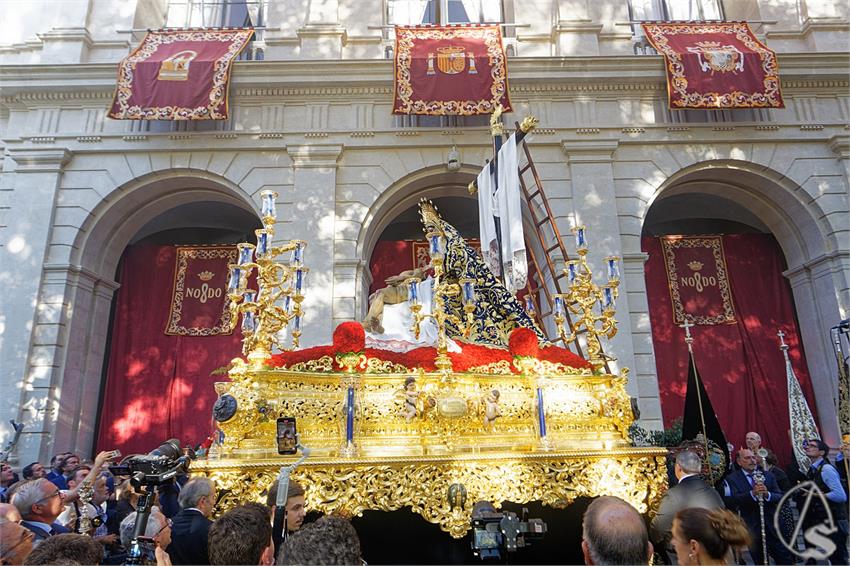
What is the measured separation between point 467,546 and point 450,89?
7.86 meters

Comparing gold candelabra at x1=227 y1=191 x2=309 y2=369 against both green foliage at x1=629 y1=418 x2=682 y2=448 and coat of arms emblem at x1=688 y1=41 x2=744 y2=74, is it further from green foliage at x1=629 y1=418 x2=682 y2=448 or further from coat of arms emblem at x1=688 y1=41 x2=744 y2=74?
coat of arms emblem at x1=688 y1=41 x2=744 y2=74

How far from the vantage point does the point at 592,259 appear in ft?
30.0

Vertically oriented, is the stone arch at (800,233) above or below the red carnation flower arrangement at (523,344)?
above

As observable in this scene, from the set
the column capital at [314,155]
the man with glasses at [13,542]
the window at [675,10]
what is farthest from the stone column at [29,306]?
the window at [675,10]

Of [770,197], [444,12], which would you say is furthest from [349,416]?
[444,12]

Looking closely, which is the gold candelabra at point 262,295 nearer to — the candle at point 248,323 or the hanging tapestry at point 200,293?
the candle at point 248,323

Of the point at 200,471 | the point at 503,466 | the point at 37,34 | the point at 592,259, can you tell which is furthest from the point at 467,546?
the point at 37,34

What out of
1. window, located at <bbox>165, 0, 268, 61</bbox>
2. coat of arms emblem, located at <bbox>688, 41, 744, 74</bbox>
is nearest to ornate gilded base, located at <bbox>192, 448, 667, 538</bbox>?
coat of arms emblem, located at <bbox>688, 41, 744, 74</bbox>

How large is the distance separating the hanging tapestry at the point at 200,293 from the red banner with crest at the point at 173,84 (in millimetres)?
3035

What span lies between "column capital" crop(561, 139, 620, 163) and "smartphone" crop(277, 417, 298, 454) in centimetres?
786

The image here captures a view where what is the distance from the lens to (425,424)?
14.1 feet

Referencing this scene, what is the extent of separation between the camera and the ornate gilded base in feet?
12.5

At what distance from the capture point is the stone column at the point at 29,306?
28.1ft

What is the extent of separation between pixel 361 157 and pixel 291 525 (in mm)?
7820
